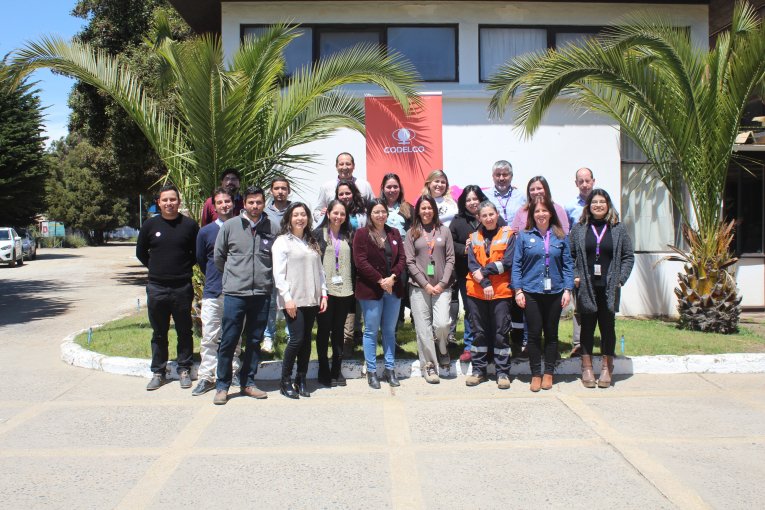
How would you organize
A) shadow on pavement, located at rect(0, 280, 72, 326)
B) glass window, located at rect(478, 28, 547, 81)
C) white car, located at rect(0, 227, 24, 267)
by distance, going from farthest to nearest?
white car, located at rect(0, 227, 24, 267) < shadow on pavement, located at rect(0, 280, 72, 326) < glass window, located at rect(478, 28, 547, 81)

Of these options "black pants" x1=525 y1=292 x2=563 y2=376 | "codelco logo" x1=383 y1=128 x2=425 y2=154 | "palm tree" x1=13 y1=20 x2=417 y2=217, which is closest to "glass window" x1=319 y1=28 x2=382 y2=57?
"codelco logo" x1=383 y1=128 x2=425 y2=154

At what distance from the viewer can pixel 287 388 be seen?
19.6 ft

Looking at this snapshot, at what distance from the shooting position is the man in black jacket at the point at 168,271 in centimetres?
618

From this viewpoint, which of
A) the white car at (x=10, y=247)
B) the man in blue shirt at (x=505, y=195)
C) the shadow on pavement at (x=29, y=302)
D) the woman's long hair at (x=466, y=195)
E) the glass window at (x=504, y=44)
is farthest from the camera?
the white car at (x=10, y=247)

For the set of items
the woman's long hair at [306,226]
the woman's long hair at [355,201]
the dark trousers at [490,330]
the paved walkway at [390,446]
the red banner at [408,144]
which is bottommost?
the paved walkway at [390,446]

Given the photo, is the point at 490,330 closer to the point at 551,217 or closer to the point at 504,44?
the point at 551,217

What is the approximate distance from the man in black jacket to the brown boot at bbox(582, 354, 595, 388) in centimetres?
408

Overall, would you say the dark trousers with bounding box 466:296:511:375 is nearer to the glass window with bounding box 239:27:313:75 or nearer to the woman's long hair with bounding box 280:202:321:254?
the woman's long hair with bounding box 280:202:321:254

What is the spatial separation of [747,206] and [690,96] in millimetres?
4872

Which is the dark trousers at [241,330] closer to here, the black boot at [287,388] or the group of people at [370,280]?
the group of people at [370,280]

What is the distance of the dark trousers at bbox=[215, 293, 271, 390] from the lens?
5838mm

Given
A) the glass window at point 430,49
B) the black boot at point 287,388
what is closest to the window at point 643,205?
the glass window at point 430,49

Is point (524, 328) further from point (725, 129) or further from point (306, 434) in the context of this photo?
point (725, 129)

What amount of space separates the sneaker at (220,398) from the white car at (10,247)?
2547 centimetres
